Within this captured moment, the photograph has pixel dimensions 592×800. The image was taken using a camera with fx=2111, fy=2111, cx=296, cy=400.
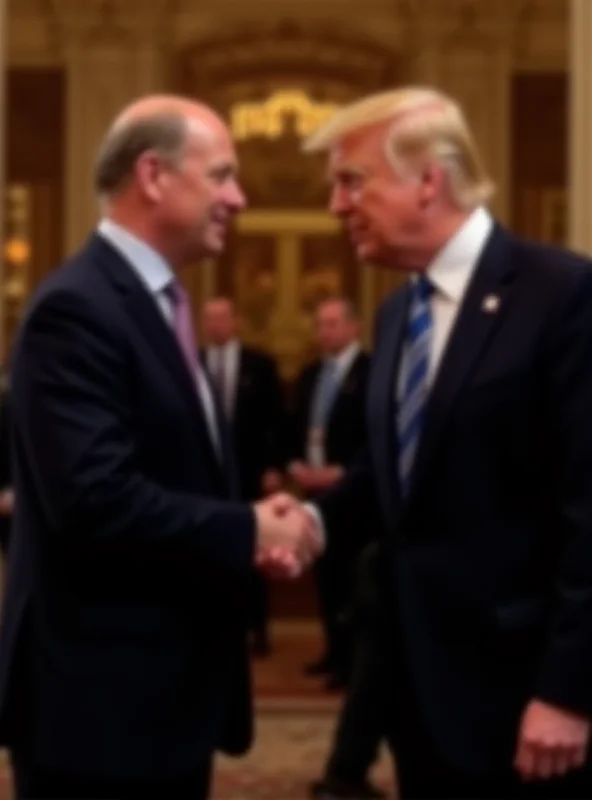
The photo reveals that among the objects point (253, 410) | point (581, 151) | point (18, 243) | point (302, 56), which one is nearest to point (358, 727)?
point (581, 151)

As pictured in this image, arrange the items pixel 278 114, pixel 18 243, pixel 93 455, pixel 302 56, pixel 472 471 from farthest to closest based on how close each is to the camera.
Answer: pixel 278 114, pixel 302 56, pixel 18 243, pixel 472 471, pixel 93 455

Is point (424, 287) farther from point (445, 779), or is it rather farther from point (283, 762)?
point (283, 762)

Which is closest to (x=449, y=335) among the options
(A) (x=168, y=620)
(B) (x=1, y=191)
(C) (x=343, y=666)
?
(A) (x=168, y=620)

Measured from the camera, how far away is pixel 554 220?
13.0m

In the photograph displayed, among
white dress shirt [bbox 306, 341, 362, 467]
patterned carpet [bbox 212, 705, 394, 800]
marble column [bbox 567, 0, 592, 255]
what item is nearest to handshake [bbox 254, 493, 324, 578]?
patterned carpet [bbox 212, 705, 394, 800]

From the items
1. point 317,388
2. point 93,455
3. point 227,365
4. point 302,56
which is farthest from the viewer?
point 302,56

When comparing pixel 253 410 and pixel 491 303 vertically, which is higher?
pixel 491 303

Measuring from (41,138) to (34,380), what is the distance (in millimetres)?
10188

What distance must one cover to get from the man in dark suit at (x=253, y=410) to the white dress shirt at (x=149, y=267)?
6.16m

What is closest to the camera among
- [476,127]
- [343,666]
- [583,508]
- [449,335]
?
[583,508]

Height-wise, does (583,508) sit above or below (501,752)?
above

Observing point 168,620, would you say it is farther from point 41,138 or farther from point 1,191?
point 41,138

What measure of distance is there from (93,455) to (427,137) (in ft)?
2.36

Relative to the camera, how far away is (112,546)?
9.95ft
